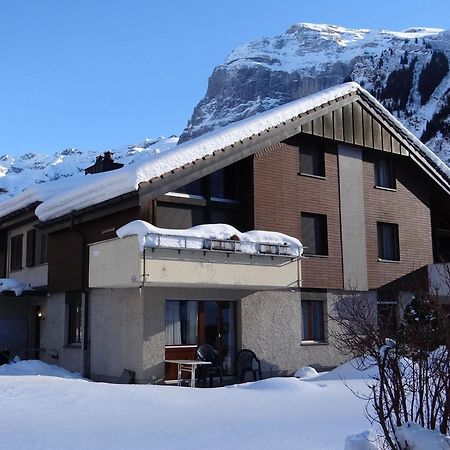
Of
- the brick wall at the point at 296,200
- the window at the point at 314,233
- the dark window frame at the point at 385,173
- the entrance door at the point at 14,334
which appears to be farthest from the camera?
the dark window frame at the point at 385,173

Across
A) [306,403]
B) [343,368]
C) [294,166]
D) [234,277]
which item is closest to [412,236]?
[294,166]

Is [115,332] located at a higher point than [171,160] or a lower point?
lower

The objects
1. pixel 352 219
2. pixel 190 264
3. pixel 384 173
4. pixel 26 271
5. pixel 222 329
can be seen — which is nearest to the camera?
pixel 190 264

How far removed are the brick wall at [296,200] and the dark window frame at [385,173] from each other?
7.27ft

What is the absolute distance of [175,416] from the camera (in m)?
8.79

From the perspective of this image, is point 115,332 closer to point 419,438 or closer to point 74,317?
point 74,317

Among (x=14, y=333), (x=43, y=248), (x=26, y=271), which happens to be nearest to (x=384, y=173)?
(x=43, y=248)

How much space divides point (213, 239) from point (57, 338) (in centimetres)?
678

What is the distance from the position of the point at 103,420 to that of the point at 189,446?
6.62ft

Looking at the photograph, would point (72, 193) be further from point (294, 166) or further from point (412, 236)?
point (412, 236)

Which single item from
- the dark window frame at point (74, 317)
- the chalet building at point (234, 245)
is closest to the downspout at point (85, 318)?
the chalet building at point (234, 245)

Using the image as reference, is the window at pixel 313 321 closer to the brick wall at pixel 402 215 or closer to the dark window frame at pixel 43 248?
the brick wall at pixel 402 215

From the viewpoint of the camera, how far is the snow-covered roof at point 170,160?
1490cm

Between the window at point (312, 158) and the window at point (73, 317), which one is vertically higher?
the window at point (312, 158)
